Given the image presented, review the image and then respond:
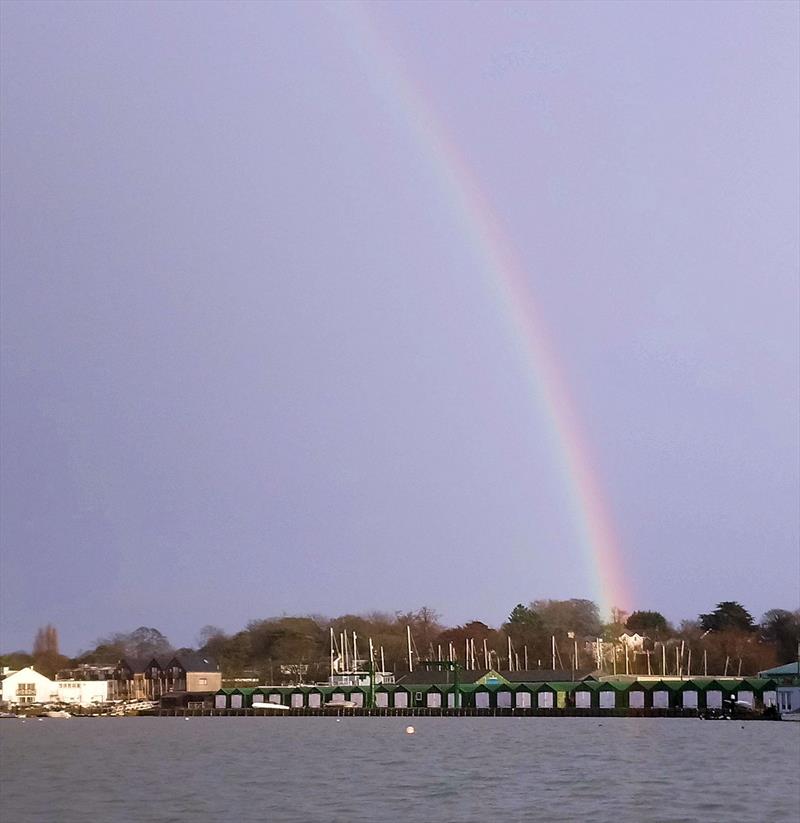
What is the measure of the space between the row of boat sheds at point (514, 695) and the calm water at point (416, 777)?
3031 centimetres

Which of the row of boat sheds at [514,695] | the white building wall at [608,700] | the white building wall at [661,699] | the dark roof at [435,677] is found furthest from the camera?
the dark roof at [435,677]

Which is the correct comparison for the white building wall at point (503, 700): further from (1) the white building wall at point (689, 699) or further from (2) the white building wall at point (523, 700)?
(1) the white building wall at point (689, 699)

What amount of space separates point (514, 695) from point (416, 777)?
96890mm

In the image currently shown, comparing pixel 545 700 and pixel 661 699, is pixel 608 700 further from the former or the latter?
pixel 545 700

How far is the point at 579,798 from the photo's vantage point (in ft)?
179

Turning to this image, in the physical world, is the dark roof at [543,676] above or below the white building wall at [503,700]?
above

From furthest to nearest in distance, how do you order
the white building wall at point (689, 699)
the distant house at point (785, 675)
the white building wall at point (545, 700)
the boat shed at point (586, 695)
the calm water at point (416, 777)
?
the white building wall at point (545, 700) → the boat shed at point (586, 695) → the white building wall at point (689, 699) → the distant house at point (785, 675) → the calm water at point (416, 777)

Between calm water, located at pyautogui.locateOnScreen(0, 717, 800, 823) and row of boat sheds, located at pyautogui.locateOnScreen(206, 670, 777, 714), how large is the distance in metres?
30.3

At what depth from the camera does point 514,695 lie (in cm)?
16038

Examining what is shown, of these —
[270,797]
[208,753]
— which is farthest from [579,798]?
[208,753]

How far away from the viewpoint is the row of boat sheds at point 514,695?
14525 cm

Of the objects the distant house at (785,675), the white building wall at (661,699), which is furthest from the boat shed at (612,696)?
the distant house at (785,675)

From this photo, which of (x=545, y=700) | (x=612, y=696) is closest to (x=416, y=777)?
(x=612, y=696)

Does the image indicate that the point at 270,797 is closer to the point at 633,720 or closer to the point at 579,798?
the point at 579,798
